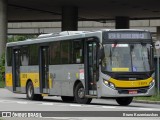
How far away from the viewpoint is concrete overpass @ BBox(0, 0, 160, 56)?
57.4 meters

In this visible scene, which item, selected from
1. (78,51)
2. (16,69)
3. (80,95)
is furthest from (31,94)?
(78,51)

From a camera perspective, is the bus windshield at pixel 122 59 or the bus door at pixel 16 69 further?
the bus door at pixel 16 69

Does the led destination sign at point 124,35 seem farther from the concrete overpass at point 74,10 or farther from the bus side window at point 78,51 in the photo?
the concrete overpass at point 74,10

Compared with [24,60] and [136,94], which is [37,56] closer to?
[24,60]

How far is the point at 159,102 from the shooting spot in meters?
25.8

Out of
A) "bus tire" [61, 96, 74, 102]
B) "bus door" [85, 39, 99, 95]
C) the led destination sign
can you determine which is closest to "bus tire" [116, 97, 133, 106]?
"bus door" [85, 39, 99, 95]

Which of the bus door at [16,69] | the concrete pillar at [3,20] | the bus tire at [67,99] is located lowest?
the bus tire at [67,99]

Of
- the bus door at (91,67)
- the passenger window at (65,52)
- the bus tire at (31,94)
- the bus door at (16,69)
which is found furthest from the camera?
the bus door at (16,69)

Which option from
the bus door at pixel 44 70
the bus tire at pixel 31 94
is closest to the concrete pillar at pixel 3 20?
the bus tire at pixel 31 94

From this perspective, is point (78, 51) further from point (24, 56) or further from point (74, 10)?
point (74, 10)

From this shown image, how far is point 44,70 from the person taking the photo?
26.9m

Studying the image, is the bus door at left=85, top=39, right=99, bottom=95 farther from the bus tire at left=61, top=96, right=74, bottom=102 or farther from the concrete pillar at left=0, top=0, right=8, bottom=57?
the concrete pillar at left=0, top=0, right=8, bottom=57

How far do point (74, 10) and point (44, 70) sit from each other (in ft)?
121

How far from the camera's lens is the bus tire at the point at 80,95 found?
23772 mm
